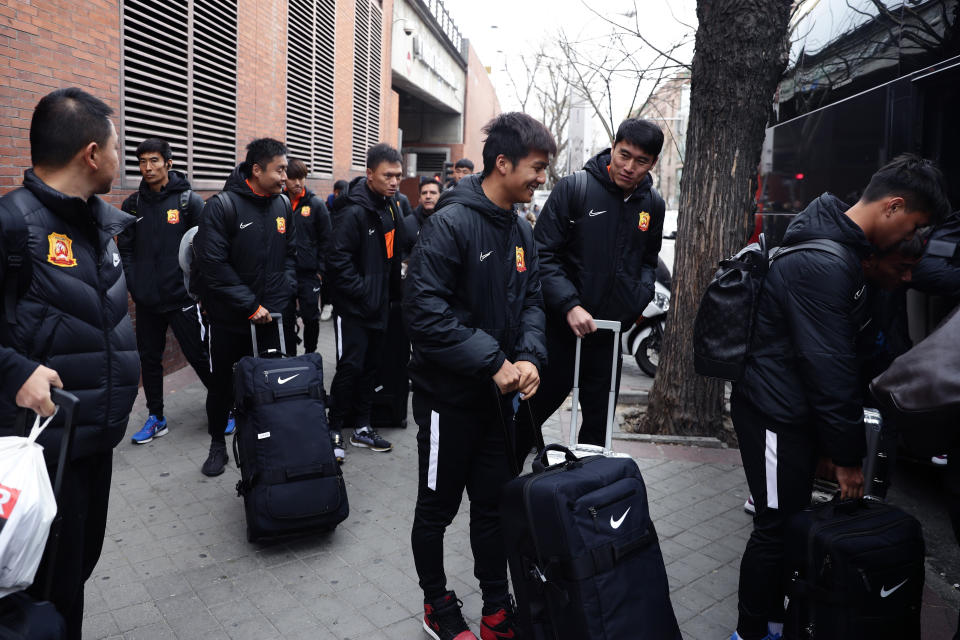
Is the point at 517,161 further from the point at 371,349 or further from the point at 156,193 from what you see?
the point at 156,193

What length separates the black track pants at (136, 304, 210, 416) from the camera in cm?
575

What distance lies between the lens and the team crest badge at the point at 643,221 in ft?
13.7

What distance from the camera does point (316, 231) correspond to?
25.6 feet

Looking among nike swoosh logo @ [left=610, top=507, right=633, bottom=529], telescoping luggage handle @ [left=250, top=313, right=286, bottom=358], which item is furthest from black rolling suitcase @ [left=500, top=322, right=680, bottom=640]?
telescoping luggage handle @ [left=250, top=313, right=286, bottom=358]

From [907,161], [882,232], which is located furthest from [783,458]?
[907,161]

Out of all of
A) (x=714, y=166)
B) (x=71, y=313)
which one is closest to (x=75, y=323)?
(x=71, y=313)

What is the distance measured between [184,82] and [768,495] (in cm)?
773

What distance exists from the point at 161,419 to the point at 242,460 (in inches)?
79.7

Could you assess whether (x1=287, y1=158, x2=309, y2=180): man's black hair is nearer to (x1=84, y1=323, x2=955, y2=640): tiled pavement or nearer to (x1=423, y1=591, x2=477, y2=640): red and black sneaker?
(x1=84, y1=323, x2=955, y2=640): tiled pavement

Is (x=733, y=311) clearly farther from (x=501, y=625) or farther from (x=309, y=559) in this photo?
(x=309, y=559)

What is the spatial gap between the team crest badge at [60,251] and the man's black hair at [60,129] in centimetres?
25

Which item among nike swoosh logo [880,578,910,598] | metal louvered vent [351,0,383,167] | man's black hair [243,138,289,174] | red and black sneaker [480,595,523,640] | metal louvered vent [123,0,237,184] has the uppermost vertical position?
metal louvered vent [351,0,383,167]

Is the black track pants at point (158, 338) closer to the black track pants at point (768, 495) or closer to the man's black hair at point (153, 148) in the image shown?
the man's black hair at point (153, 148)

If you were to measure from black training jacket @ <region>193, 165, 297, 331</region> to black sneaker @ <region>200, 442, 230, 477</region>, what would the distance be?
2.89ft
